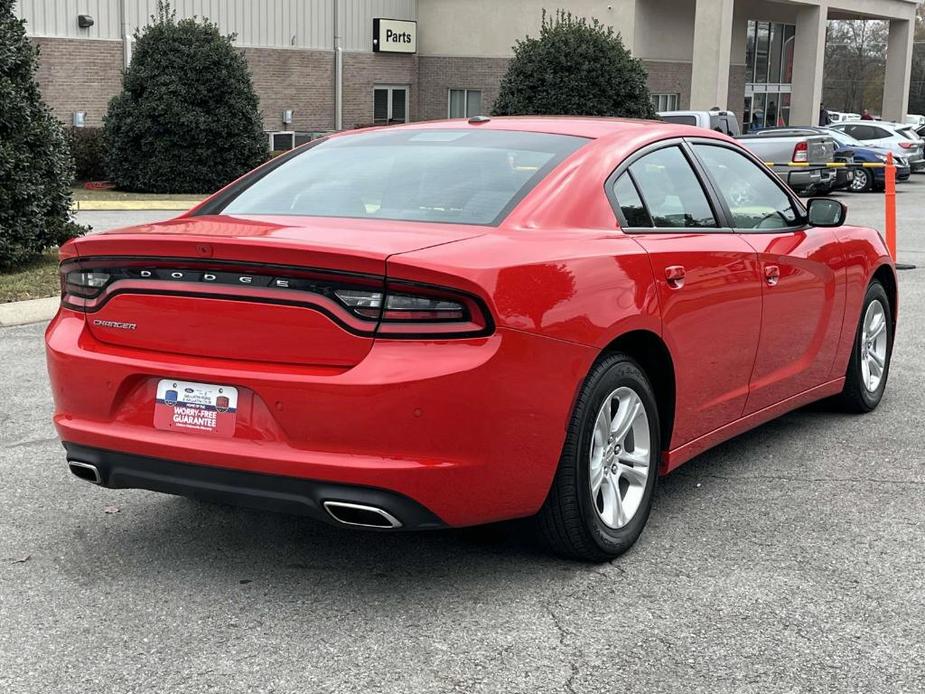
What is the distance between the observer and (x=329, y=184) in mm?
4832

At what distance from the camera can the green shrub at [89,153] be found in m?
26.0

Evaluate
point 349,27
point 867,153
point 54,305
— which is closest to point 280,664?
point 54,305

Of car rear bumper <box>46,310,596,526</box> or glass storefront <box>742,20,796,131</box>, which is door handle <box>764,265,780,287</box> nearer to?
car rear bumper <box>46,310,596,526</box>

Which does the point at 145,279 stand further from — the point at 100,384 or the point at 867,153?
the point at 867,153

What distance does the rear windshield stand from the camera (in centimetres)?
449

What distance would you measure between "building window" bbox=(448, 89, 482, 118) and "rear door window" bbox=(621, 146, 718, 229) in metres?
33.8

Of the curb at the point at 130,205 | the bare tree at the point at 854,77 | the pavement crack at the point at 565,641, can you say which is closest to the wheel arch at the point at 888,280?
the pavement crack at the point at 565,641

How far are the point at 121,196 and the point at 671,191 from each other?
19737mm

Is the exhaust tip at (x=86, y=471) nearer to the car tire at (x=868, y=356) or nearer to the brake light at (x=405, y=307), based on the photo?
the brake light at (x=405, y=307)

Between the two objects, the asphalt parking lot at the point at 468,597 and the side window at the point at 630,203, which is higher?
the side window at the point at 630,203

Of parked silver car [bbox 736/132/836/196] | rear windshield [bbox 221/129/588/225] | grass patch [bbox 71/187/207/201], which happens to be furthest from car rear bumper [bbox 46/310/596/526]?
parked silver car [bbox 736/132/836/196]

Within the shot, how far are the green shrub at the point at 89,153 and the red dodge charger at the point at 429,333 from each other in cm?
2214

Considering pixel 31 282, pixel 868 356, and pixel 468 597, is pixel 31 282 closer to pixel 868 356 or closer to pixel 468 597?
pixel 868 356

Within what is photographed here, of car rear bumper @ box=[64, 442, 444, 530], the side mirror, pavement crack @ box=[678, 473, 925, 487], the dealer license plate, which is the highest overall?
the side mirror
